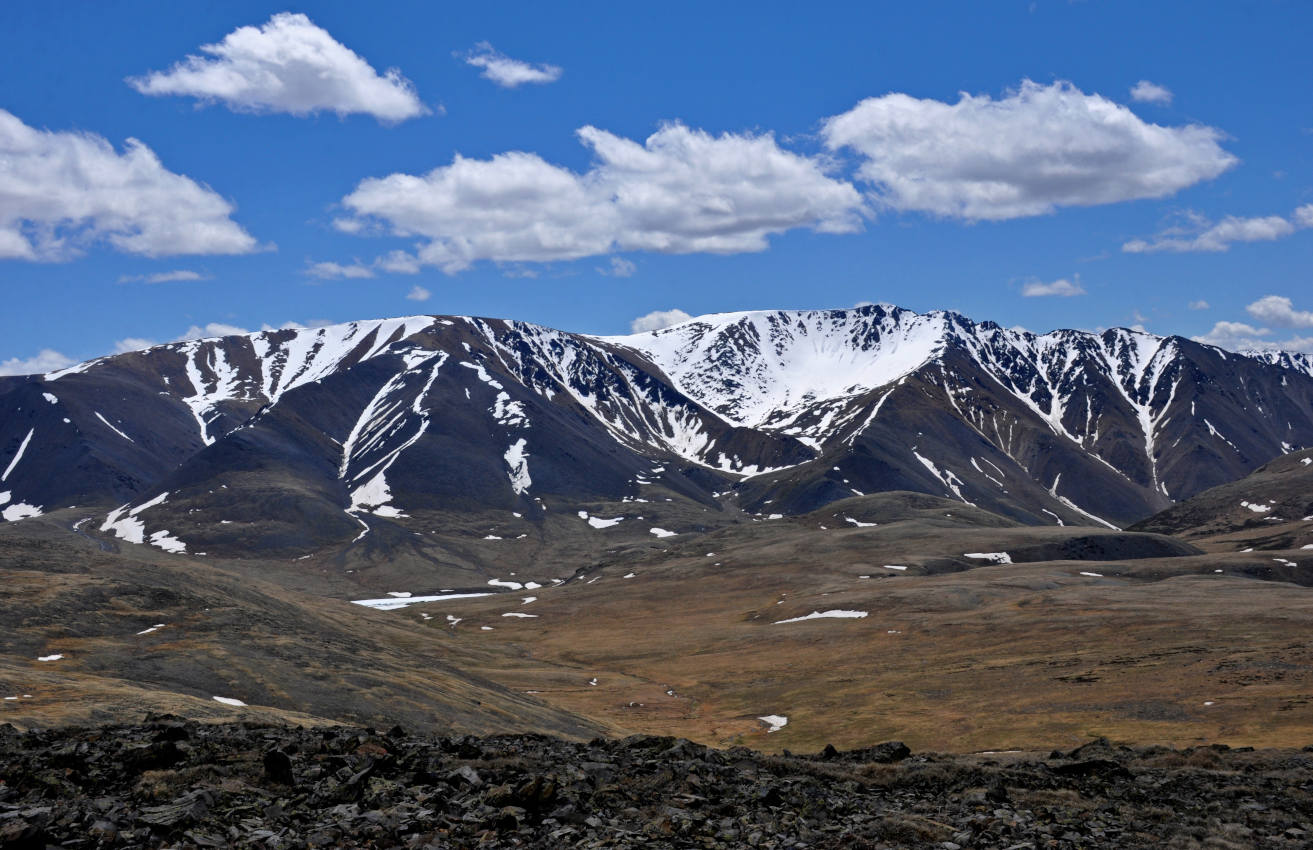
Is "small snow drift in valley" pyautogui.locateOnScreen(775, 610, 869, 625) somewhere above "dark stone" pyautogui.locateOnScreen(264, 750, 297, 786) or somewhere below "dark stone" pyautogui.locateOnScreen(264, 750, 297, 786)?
below

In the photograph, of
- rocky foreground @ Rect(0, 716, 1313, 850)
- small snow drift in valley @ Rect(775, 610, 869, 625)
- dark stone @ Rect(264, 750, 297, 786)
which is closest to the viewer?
rocky foreground @ Rect(0, 716, 1313, 850)

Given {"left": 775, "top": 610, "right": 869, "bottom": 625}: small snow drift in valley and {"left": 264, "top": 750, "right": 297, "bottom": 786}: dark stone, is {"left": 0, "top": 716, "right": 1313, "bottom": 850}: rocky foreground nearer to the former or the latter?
{"left": 264, "top": 750, "right": 297, "bottom": 786}: dark stone

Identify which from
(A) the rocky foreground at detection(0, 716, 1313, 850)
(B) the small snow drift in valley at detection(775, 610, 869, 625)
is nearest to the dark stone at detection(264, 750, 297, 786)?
(A) the rocky foreground at detection(0, 716, 1313, 850)

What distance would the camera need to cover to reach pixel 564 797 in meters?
25.3

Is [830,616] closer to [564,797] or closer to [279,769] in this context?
[564,797]

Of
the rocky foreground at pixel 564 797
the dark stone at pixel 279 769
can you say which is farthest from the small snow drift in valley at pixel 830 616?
the dark stone at pixel 279 769

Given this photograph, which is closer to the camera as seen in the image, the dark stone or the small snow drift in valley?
the dark stone

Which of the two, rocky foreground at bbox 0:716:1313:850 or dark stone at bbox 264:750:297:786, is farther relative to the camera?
dark stone at bbox 264:750:297:786

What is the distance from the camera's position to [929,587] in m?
168

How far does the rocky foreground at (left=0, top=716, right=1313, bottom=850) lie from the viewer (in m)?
21.1

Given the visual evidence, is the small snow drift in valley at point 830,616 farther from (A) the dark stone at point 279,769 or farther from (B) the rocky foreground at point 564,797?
(A) the dark stone at point 279,769

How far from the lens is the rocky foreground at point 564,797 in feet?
69.1

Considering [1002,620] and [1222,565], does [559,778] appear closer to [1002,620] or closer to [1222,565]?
[1002,620]

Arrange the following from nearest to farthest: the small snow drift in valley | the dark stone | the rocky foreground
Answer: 1. the rocky foreground
2. the dark stone
3. the small snow drift in valley
